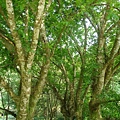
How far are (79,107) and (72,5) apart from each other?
3863mm

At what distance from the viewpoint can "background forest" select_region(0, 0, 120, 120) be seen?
15.3ft

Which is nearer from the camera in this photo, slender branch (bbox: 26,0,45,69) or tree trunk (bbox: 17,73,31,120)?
slender branch (bbox: 26,0,45,69)

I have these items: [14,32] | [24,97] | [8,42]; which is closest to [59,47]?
[8,42]

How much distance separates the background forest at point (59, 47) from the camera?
4672mm

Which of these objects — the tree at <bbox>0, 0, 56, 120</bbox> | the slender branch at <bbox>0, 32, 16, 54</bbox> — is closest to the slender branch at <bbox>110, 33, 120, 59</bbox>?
the tree at <bbox>0, 0, 56, 120</bbox>

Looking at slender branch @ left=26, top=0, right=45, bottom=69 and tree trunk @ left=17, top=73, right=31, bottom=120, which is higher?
slender branch @ left=26, top=0, right=45, bottom=69

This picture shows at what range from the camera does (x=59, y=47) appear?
724 centimetres

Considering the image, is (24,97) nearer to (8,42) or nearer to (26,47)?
(26,47)

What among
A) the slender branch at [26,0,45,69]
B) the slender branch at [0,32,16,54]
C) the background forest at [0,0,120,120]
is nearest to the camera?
the slender branch at [26,0,45,69]

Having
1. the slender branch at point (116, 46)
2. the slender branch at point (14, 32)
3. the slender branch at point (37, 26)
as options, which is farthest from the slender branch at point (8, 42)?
the slender branch at point (116, 46)

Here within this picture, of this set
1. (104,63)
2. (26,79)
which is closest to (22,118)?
(26,79)

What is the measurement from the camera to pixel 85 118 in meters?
11.6

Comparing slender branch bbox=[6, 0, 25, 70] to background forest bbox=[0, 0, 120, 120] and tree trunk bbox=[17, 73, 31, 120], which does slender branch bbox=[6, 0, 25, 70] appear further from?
tree trunk bbox=[17, 73, 31, 120]

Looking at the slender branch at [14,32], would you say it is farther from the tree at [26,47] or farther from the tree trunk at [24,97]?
the tree trunk at [24,97]
